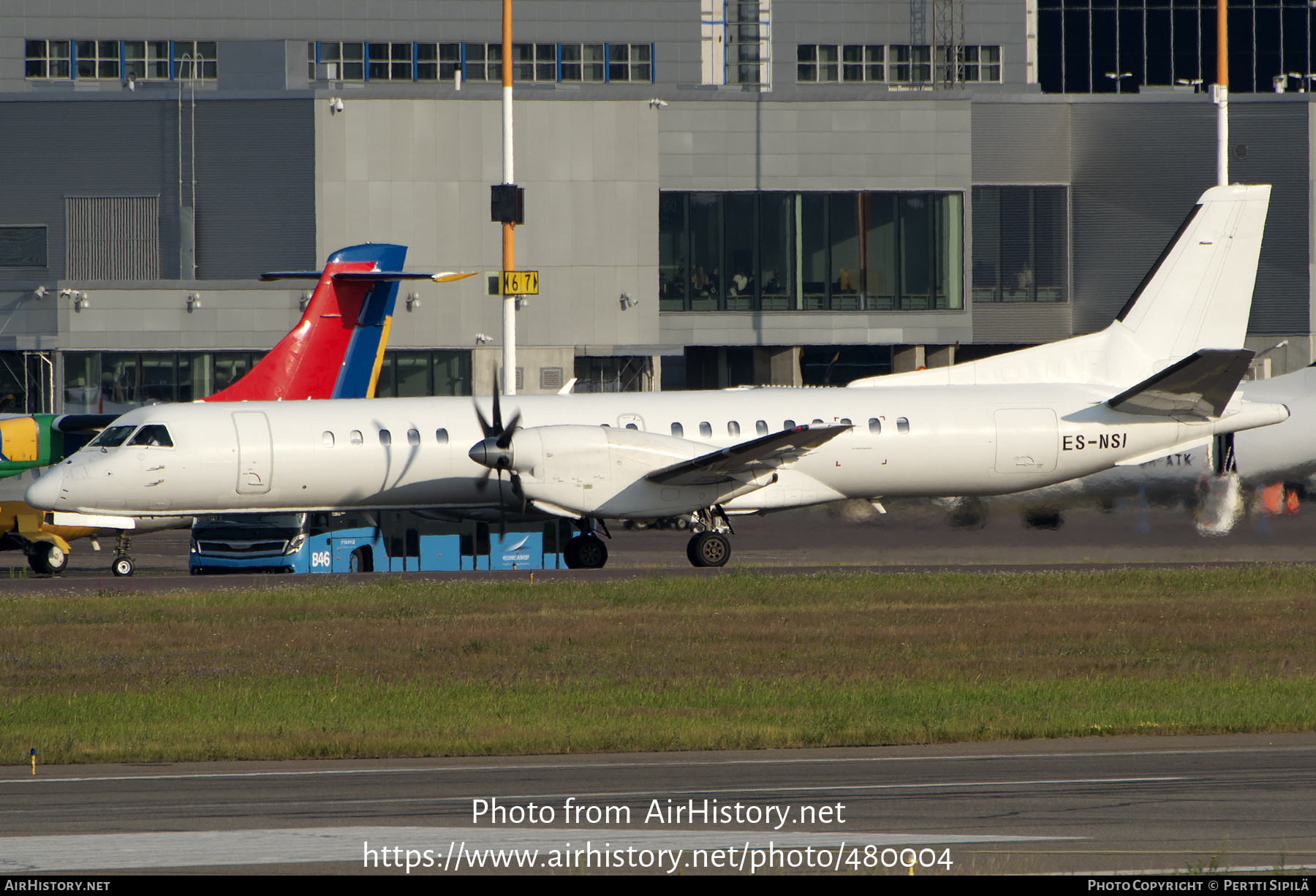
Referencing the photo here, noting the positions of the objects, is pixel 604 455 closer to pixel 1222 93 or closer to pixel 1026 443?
pixel 1026 443

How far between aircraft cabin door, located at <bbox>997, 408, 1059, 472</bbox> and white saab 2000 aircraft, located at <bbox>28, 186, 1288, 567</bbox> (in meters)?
0.03

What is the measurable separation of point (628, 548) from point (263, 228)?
888 inches

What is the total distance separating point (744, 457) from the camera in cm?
2617

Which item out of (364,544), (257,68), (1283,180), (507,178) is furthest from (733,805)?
(1283,180)

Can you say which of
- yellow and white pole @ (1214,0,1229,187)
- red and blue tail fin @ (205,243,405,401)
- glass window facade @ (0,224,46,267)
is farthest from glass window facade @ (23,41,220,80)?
yellow and white pole @ (1214,0,1229,187)

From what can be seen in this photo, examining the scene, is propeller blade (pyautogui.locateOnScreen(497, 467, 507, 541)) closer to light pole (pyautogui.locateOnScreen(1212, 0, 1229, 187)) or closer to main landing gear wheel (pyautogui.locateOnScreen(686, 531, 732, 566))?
main landing gear wheel (pyautogui.locateOnScreen(686, 531, 732, 566))

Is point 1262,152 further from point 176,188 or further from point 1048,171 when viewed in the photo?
point 176,188

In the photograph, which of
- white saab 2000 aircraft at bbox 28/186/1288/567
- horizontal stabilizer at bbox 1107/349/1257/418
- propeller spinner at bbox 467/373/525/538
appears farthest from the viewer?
horizontal stabilizer at bbox 1107/349/1257/418

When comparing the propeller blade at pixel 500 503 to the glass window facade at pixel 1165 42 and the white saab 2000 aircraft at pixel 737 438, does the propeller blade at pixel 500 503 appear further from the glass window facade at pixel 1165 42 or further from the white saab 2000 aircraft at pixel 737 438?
the glass window facade at pixel 1165 42

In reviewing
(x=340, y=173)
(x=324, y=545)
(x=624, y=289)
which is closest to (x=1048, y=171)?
(x=624, y=289)

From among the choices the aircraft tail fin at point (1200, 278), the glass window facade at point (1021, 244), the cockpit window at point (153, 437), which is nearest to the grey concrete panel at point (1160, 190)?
the glass window facade at point (1021, 244)

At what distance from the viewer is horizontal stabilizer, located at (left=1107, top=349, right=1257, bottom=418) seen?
26719mm

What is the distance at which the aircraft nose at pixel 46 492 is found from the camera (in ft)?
84.3

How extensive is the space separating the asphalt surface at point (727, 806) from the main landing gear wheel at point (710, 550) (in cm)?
1515
